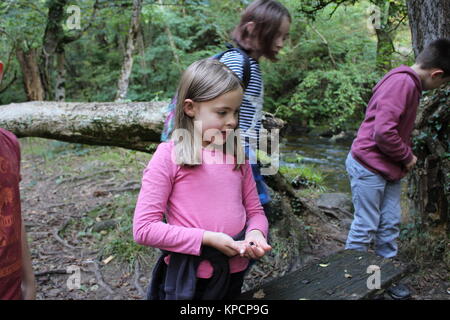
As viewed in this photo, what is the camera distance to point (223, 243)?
1446 millimetres

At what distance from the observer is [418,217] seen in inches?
140

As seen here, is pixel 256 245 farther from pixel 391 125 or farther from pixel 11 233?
pixel 391 125

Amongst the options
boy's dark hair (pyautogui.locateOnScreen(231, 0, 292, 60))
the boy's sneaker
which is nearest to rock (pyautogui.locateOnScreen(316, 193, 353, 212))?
the boy's sneaker

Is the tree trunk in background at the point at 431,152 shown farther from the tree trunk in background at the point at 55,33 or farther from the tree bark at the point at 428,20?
the tree trunk in background at the point at 55,33

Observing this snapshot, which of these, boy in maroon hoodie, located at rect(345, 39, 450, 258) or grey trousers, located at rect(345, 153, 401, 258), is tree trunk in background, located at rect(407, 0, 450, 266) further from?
grey trousers, located at rect(345, 153, 401, 258)

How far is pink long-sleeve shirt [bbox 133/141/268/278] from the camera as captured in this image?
148cm

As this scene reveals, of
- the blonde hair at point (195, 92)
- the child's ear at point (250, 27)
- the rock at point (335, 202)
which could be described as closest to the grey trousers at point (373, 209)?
the child's ear at point (250, 27)

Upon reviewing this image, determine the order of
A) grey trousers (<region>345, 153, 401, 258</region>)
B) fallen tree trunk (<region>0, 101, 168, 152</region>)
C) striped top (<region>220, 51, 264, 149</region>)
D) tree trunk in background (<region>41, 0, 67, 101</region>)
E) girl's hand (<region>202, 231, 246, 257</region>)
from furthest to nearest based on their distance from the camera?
1. tree trunk in background (<region>41, 0, 67, 101</region>)
2. fallen tree trunk (<region>0, 101, 168, 152</region>)
3. grey trousers (<region>345, 153, 401, 258</region>)
4. striped top (<region>220, 51, 264, 149</region>)
5. girl's hand (<region>202, 231, 246, 257</region>)

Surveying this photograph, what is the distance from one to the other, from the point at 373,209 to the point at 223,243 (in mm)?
→ 1786

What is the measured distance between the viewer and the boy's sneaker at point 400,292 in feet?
9.78

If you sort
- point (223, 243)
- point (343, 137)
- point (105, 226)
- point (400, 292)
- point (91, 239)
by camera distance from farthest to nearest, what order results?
point (343, 137) < point (105, 226) < point (91, 239) < point (400, 292) < point (223, 243)

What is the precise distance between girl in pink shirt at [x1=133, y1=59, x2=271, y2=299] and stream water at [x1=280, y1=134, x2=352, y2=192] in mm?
4899

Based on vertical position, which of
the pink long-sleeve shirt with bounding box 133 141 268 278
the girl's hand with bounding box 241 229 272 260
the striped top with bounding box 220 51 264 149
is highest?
the striped top with bounding box 220 51 264 149

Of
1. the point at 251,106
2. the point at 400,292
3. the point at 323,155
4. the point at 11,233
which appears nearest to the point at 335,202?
the point at 400,292
